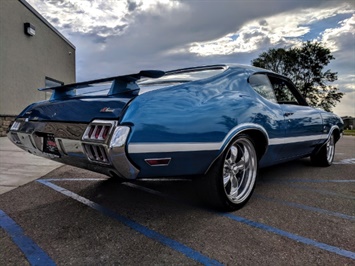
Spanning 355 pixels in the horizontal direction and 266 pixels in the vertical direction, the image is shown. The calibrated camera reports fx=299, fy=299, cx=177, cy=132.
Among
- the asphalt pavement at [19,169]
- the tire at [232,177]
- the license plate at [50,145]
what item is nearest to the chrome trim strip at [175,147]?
the tire at [232,177]

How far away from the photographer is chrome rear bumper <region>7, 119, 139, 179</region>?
201cm

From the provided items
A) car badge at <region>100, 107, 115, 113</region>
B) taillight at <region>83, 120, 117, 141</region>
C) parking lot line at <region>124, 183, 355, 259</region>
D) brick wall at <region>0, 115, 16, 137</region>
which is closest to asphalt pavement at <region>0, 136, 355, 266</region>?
parking lot line at <region>124, 183, 355, 259</region>

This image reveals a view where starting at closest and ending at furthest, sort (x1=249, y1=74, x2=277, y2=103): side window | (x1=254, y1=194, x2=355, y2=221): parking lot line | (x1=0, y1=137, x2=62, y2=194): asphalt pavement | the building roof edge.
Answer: (x1=254, y1=194, x2=355, y2=221): parking lot line, (x1=249, y1=74, x2=277, y2=103): side window, (x1=0, y1=137, x2=62, y2=194): asphalt pavement, the building roof edge

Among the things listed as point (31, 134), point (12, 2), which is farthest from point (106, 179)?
point (12, 2)

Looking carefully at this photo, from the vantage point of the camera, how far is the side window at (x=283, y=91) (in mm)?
3609

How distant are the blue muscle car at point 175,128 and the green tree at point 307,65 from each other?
28.1 metres

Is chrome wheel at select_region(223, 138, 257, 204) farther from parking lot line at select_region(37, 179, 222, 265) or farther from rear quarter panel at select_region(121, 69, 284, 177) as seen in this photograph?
parking lot line at select_region(37, 179, 222, 265)

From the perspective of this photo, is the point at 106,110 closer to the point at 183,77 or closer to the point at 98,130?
the point at 98,130

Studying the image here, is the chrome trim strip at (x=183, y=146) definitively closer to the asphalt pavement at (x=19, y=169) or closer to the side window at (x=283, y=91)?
the side window at (x=283, y=91)

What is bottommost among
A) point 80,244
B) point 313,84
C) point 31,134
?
point 80,244

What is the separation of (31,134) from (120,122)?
1289 millimetres

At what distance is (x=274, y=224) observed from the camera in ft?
8.06

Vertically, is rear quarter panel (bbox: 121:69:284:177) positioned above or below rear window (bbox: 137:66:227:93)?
below

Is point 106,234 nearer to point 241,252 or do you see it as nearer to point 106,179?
point 241,252
